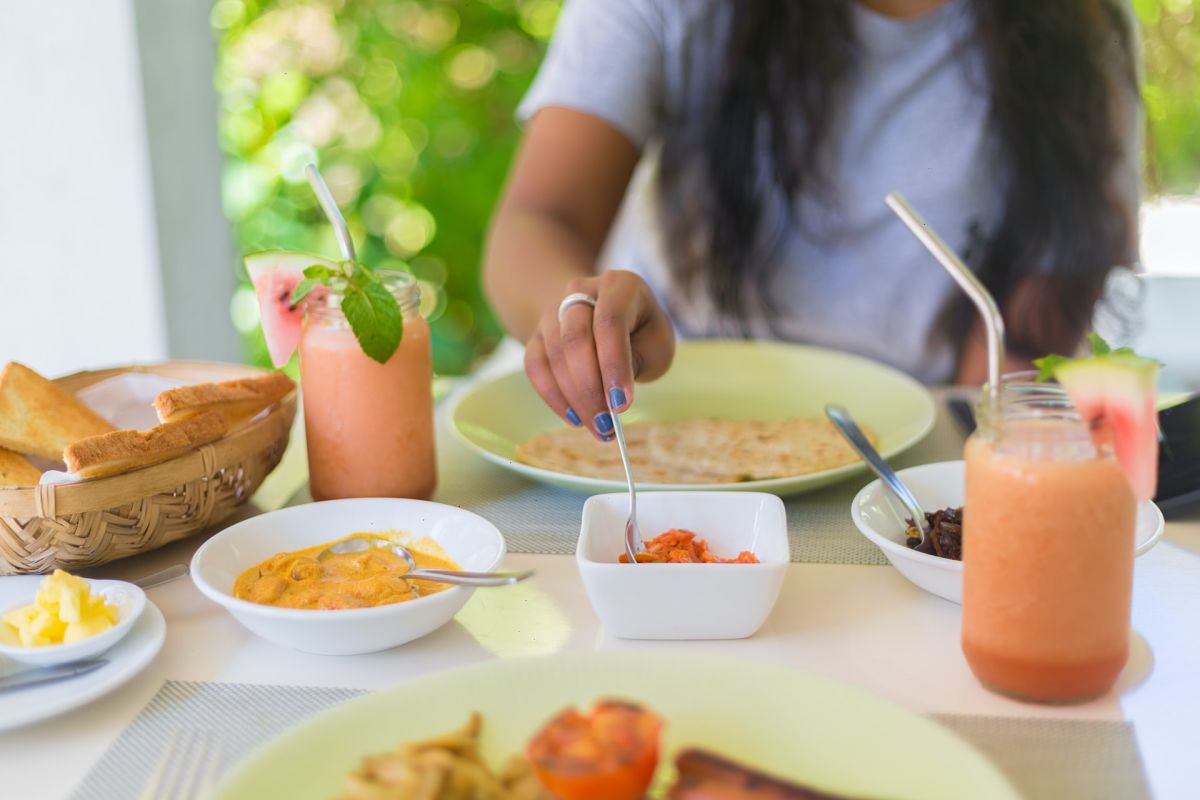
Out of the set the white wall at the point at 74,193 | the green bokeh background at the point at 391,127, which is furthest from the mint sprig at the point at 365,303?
the green bokeh background at the point at 391,127

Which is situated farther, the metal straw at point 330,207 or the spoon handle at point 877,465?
the metal straw at point 330,207

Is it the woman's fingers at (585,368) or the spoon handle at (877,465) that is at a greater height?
the woman's fingers at (585,368)

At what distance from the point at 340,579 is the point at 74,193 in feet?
5.79

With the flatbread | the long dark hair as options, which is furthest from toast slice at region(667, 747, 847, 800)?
the long dark hair

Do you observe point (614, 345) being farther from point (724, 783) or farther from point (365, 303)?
point (724, 783)

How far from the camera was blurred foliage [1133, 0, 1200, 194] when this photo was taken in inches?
82.6

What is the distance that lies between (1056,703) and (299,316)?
80 cm

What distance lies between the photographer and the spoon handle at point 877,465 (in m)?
1.00

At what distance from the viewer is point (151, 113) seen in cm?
236

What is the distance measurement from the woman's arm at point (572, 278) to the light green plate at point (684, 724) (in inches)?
15.3

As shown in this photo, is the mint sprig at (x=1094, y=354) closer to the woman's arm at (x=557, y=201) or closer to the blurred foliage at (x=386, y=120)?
the woman's arm at (x=557, y=201)

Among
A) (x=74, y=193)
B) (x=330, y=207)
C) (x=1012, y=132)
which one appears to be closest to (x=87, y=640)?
(x=330, y=207)

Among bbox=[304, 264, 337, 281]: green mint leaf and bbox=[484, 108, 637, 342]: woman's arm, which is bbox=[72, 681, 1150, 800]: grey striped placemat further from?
bbox=[484, 108, 637, 342]: woman's arm

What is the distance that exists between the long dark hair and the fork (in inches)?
52.7
